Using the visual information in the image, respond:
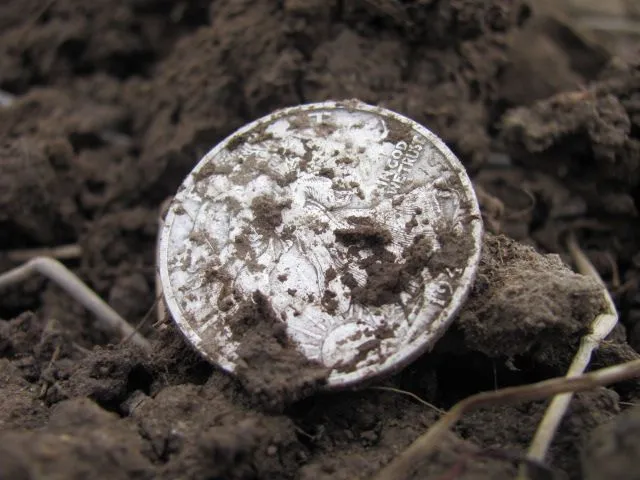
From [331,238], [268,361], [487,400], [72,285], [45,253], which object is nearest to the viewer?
[487,400]

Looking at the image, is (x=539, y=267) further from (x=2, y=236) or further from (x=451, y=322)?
(x=2, y=236)

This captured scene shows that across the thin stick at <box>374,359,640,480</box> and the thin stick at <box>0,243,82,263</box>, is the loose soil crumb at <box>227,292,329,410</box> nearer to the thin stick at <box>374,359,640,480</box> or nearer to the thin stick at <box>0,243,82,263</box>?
the thin stick at <box>374,359,640,480</box>

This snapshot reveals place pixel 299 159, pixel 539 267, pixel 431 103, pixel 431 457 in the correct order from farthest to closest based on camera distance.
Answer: pixel 431 103 → pixel 299 159 → pixel 539 267 → pixel 431 457

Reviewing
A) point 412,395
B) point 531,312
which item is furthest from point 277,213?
point 531,312

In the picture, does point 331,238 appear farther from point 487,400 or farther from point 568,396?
point 568,396

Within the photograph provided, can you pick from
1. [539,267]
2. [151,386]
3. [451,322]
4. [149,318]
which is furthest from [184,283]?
[539,267]

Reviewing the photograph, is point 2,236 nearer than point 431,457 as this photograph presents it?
No
